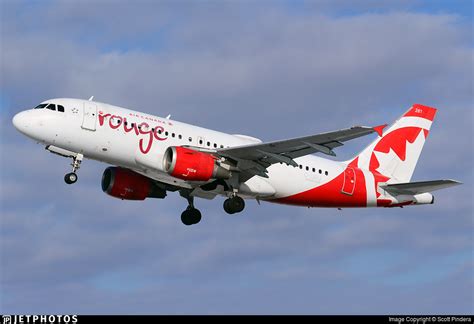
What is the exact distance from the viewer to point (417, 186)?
54.9 metres

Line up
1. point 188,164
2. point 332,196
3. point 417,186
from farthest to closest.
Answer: point 332,196 < point 417,186 < point 188,164

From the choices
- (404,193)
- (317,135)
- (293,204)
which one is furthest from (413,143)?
(317,135)

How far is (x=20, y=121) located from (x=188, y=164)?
8095 millimetres

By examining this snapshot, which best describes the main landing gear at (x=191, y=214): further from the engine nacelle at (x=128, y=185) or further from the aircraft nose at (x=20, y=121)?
the aircraft nose at (x=20, y=121)

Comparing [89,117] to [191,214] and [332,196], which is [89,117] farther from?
[332,196]

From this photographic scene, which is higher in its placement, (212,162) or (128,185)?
(128,185)

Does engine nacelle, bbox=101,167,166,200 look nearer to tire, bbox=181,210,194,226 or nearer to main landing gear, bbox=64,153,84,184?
tire, bbox=181,210,194,226

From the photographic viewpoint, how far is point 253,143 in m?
52.7

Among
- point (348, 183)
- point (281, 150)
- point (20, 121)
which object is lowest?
point (281, 150)

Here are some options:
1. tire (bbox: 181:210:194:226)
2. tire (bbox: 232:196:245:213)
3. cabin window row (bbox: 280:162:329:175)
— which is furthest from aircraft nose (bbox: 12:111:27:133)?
cabin window row (bbox: 280:162:329:175)

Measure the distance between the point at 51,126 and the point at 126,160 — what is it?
3.83 metres

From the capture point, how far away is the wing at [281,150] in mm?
47750

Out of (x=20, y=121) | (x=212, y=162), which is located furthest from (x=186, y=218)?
(x=20, y=121)

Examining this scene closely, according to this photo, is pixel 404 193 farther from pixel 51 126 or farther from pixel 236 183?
pixel 51 126
